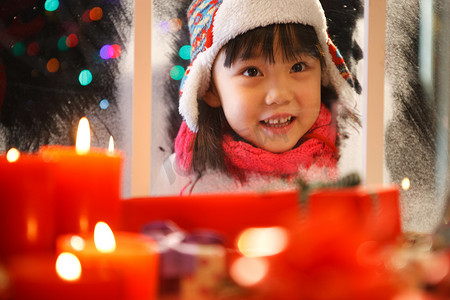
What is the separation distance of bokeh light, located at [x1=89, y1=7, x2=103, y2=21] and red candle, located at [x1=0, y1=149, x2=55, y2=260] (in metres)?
1.04

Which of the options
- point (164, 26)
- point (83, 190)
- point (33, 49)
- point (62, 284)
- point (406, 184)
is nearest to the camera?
point (62, 284)

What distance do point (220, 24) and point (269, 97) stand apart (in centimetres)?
26

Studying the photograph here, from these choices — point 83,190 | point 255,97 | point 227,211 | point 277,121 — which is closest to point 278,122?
point 277,121

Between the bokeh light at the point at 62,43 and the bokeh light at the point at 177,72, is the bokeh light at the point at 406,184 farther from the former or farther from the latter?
the bokeh light at the point at 62,43

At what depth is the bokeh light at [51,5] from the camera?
1.27 m

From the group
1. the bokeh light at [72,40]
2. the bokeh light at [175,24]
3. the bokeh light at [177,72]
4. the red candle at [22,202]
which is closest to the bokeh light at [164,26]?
the bokeh light at [175,24]

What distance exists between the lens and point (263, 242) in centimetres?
37

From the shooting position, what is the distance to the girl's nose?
136cm

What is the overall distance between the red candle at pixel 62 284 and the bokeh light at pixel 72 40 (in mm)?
1085

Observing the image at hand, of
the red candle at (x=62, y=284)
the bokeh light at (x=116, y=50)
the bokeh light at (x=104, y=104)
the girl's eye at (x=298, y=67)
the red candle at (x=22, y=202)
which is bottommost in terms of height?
the red candle at (x=62, y=284)

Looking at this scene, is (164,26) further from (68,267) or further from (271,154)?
(68,267)

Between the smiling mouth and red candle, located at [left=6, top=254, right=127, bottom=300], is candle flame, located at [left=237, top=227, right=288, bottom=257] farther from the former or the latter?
the smiling mouth

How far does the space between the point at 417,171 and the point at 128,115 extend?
1029mm

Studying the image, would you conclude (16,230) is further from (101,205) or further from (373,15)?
(373,15)
